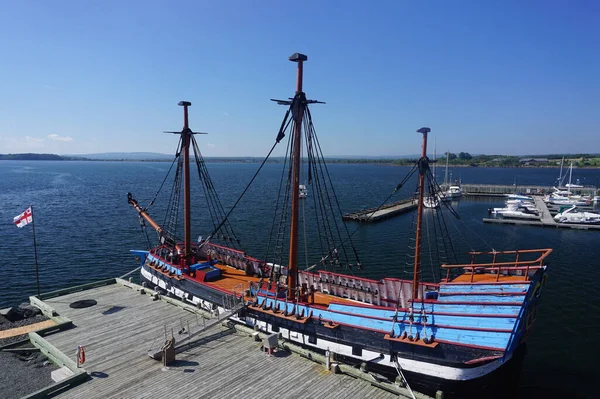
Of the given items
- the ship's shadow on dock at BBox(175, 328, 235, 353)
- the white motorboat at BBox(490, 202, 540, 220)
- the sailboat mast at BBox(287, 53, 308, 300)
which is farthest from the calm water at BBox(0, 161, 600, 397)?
the ship's shadow on dock at BBox(175, 328, 235, 353)

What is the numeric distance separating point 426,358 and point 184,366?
981 cm

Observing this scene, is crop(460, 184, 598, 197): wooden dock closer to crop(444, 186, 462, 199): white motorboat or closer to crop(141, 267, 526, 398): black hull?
crop(444, 186, 462, 199): white motorboat

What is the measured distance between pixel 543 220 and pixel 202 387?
69016 millimetres

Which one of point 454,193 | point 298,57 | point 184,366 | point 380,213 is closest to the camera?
point 184,366

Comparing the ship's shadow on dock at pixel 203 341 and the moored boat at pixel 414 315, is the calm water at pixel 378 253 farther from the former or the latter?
the ship's shadow on dock at pixel 203 341

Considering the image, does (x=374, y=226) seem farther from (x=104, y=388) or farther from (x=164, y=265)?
(x=104, y=388)

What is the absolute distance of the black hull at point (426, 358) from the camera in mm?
14391

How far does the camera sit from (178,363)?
16.0 metres

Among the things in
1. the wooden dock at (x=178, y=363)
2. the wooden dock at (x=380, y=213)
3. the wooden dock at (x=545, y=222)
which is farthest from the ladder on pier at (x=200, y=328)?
the wooden dock at (x=545, y=222)

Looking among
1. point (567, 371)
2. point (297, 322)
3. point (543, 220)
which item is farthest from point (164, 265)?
point (543, 220)

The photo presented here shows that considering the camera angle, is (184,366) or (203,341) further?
(203,341)

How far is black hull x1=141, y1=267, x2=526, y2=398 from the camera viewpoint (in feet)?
47.2

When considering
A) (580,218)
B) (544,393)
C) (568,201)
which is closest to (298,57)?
(544,393)

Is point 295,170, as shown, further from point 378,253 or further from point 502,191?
point 502,191
